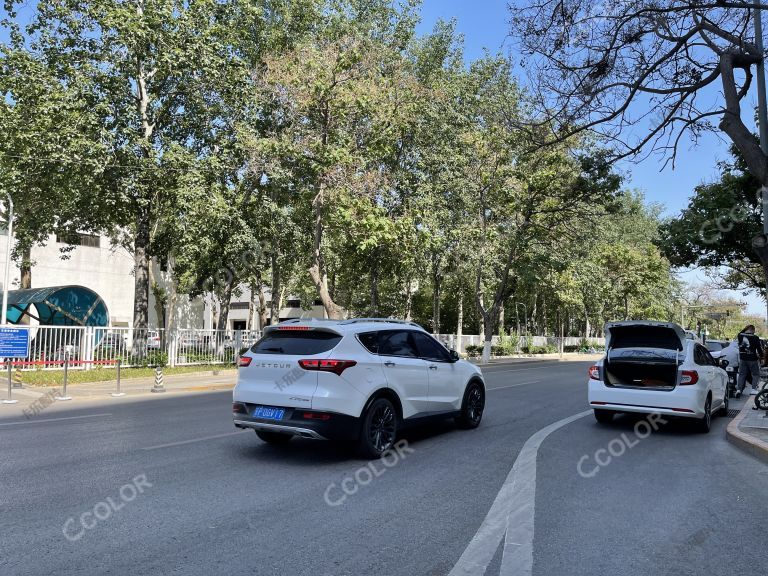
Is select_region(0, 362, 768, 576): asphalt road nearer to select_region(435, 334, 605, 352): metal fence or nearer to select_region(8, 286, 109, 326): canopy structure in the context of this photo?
select_region(8, 286, 109, 326): canopy structure

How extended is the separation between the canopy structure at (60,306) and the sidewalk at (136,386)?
7.72 m

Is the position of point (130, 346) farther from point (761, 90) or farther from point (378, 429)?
point (761, 90)

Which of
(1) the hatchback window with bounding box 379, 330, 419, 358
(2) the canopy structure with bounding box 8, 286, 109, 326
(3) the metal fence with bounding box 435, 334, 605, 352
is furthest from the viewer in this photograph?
(3) the metal fence with bounding box 435, 334, 605, 352

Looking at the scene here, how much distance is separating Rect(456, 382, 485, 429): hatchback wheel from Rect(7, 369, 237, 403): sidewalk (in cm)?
1009

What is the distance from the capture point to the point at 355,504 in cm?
535

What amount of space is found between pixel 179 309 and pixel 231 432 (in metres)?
42.9

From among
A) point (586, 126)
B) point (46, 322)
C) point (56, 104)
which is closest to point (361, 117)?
point (56, 104)

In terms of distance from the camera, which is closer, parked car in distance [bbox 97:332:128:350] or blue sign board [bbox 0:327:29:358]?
blue sign board [bbox 0:327:29:358]

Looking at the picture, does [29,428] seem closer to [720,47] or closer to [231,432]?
[231,432]

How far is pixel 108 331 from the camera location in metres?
20.3

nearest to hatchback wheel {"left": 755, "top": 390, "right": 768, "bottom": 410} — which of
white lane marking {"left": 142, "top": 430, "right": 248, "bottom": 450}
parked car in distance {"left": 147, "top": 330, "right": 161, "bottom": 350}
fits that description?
white lane marking {"left": 142, "top": 430, "right": 248, "bottom": 450}

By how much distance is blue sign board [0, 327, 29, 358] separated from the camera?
13969 millimetres

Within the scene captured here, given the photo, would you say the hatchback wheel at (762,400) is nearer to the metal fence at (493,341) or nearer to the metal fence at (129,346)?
the metal fence at (129,346)

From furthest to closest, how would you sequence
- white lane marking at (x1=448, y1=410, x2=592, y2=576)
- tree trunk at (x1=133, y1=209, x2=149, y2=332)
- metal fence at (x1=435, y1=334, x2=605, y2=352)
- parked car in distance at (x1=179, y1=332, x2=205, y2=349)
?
metal fence at (x1=435, y1=334, x2=605, y2=352), tree trunk at (x1=133, y1=209, x2=149, y2=332), parked car in distance at (x1=179, y1=332, x2=205, y2=349), white lane marking at (x1=448, y1=410, x2=592, y2=576)
